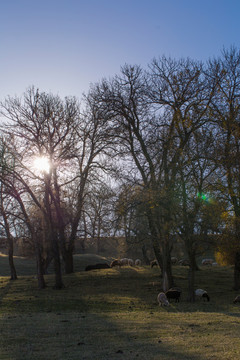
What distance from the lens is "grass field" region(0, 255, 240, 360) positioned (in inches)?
356

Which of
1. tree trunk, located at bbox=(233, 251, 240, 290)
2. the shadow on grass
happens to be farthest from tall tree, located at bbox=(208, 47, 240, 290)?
the shadow on grass

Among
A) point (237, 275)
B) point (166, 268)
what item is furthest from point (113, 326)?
point (237, 275)

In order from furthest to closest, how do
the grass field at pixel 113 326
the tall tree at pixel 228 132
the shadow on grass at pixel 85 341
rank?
the tall tree at pixel 228 132 < the grass field at pixel 113 326 < the shadow on grass at pixel 85 341

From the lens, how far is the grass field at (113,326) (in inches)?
356

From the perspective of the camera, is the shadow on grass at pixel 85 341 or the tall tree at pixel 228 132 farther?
the tall tree at pixel 228 132

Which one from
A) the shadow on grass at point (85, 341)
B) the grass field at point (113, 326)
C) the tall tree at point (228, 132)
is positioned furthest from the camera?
the tall tree at point (228, 132)

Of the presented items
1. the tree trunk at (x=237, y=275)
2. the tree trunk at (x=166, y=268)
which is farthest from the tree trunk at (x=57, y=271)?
the tree trunk at (x=237, y=275)

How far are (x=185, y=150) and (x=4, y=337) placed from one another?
14.6 m

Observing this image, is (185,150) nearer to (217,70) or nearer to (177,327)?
(217,70)

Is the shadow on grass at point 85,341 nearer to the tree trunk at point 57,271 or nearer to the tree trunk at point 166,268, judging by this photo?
the tree trunk at point 166,268

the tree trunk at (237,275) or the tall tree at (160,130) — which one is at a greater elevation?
the tall tree at (160,130)

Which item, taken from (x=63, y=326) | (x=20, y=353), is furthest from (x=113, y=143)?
(x=20, y=353)

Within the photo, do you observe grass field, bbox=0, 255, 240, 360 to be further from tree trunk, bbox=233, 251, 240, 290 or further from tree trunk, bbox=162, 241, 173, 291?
tree trunk, bbox=233, 251, 240, 290

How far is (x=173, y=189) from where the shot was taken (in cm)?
2141
